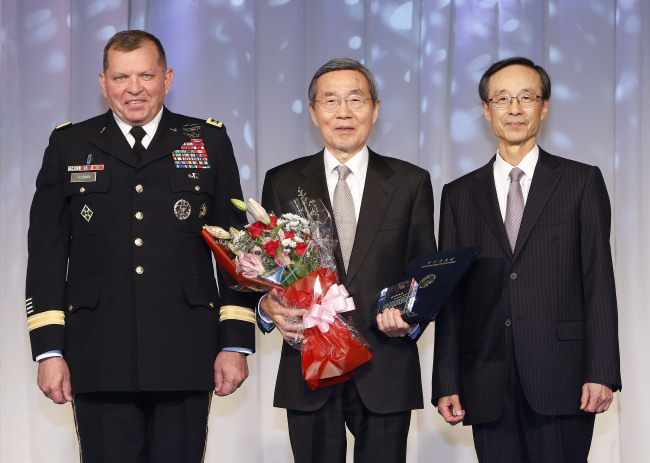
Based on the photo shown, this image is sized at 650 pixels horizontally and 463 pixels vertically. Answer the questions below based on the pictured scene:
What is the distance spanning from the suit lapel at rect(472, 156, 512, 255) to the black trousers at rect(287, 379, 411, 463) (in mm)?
660

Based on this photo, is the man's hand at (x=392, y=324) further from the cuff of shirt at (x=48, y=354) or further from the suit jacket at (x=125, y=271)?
the cuff of shirt at (x=48, y=354)

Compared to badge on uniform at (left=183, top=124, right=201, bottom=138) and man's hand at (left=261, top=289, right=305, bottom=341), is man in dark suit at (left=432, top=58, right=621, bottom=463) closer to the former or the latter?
man's hand at (left=261, top=289, right=305, bottom=341)

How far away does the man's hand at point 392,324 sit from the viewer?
8.15 ft

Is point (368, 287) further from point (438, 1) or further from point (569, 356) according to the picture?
point (438, 1)

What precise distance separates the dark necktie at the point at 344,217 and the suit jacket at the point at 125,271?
381mm

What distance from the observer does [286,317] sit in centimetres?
255

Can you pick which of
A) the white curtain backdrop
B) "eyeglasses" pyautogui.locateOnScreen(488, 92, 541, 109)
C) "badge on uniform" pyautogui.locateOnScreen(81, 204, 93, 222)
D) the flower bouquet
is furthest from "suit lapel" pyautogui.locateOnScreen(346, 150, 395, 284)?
the white curtain backdrop

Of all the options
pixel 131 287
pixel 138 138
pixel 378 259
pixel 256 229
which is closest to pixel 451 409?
pixel 378 259

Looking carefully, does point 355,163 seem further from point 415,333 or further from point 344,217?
point 415,333

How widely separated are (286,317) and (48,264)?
799mm

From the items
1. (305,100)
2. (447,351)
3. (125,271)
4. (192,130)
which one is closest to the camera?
(125,271)

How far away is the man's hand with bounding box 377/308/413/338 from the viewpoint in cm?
248

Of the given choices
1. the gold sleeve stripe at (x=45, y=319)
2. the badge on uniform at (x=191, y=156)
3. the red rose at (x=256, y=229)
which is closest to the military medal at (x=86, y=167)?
the badge on uniform at (x=191, y=156)

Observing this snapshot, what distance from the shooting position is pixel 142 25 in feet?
12.6
